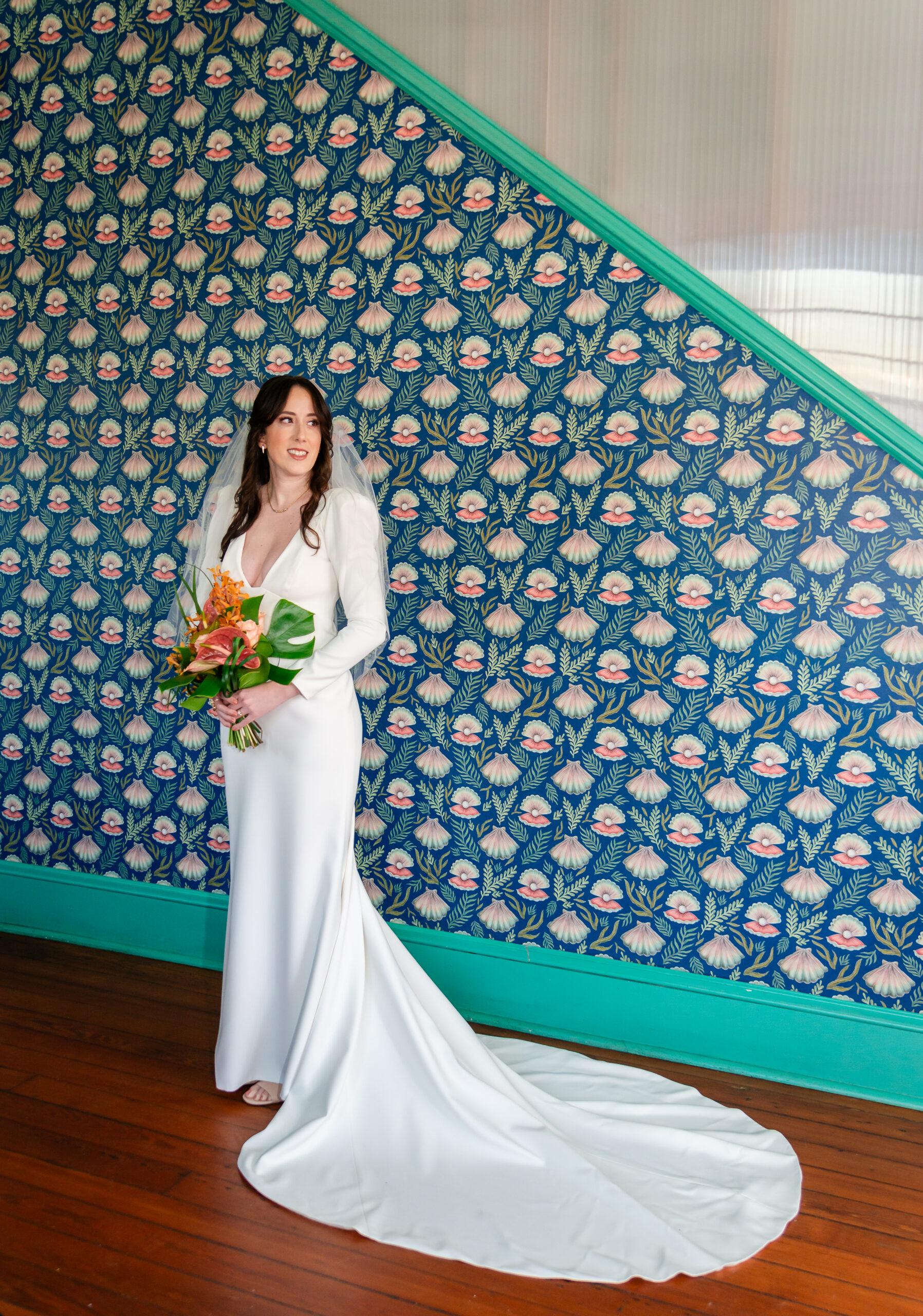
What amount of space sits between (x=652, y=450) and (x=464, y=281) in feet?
2.65

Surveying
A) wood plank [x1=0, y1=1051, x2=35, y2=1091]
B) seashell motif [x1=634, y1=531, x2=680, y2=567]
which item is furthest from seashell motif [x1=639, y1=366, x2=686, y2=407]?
wood plank [x1=0, y1=1051, x2=35, y2=1091]

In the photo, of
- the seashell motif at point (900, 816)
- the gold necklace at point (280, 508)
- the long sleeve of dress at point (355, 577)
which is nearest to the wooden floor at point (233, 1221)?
the seashell motif at point (900, 816)

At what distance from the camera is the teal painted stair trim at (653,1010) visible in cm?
262

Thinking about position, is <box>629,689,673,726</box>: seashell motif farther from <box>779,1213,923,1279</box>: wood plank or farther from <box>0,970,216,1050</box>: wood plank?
<box>0,970,216,1050</box>: wood plank

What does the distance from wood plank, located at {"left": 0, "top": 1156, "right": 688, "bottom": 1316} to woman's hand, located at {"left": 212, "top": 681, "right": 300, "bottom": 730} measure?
1.08 metres

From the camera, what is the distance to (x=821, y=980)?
2.67 metres

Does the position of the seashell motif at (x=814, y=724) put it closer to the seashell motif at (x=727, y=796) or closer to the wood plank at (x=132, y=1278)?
the seashell motif at (x=727, y=796)

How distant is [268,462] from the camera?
8.65 feet

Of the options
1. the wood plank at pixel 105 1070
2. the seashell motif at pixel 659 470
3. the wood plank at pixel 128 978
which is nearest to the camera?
the wood plank at pixel 105 1070

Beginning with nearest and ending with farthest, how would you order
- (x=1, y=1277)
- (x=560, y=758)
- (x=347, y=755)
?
1. (x=1, y=1277)
2. (x=347, y=755)
3. (x=560, y=758)

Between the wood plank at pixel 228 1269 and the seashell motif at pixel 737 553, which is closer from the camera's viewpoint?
the wood plank at pixel 228 1269

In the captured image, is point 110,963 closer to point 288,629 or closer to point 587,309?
point 288,629

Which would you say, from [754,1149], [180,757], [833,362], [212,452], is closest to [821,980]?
[754,1149]

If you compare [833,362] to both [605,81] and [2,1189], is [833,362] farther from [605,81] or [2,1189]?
[2,1189]
